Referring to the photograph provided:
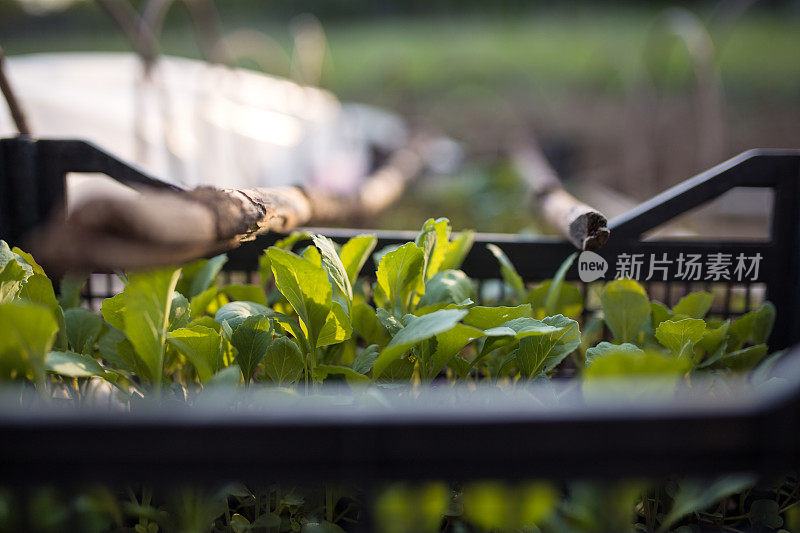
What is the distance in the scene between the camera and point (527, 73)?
19.6 feet

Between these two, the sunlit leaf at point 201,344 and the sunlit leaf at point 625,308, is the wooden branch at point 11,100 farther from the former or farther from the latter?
the sunlit leaf at point 625,308

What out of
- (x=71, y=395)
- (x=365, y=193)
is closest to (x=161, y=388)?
(x=71, y=395)

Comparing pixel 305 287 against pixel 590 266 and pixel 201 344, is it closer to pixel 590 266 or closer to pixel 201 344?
pixel 201 344

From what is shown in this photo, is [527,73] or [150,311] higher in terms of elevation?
[527,73]

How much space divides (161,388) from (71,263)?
0.17 meters

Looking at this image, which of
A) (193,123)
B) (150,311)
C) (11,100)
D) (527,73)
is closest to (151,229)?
(150,311)

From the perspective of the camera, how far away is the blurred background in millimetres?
1936

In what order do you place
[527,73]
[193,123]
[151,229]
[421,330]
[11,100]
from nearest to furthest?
[151,229], [421,330], [11,100], [193,123], [527,73]

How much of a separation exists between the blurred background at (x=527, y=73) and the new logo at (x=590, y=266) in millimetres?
916

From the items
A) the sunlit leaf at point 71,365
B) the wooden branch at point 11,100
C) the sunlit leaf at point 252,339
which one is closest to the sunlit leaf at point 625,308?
the sunlit leaf at point 252,339

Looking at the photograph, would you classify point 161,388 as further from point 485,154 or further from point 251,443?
point 485,154

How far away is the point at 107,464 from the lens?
204 millimetres

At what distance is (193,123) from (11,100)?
1198 millimetres

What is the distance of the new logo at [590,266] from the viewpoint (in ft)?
1.71
